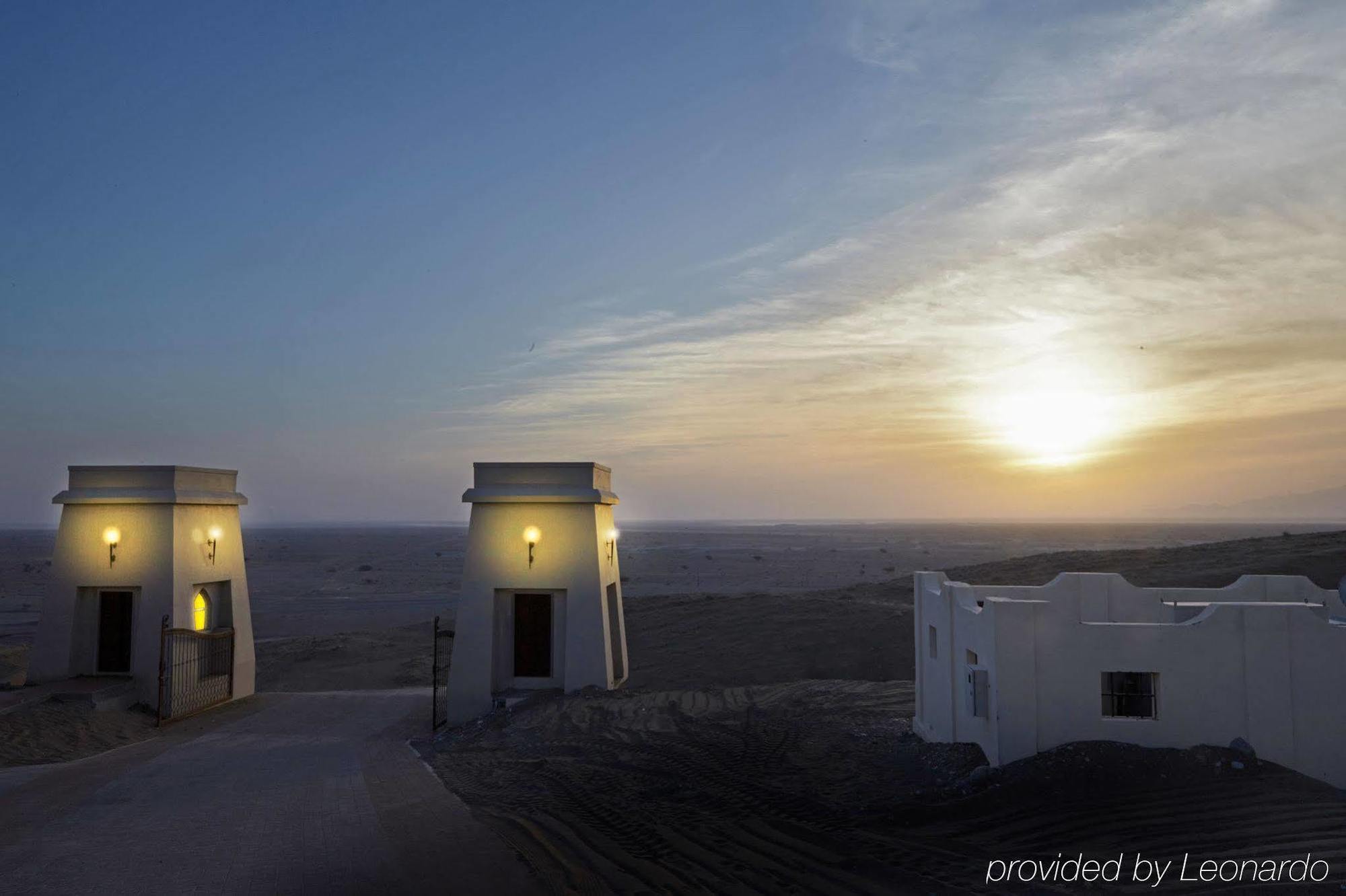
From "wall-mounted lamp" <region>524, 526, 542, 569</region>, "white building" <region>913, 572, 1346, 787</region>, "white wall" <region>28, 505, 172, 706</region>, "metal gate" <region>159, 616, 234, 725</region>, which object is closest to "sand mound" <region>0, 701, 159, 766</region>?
"metal gate" <region>159, 616, 234, 725</region>

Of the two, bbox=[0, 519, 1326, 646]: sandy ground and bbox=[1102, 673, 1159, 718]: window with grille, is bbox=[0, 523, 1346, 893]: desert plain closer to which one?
bbox=[1102, 673, 1159, 718]: window with grille

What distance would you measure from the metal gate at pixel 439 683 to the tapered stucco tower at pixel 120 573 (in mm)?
5145

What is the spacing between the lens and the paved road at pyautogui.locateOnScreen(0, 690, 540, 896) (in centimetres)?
866

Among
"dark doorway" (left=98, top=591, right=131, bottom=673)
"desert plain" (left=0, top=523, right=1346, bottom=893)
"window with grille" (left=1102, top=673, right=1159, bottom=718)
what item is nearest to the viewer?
"desert plain" (left=0, top=523, right=1346, bottom=893)

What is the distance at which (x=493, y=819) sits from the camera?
1046 cm

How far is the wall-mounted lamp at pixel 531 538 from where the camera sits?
1803 cm

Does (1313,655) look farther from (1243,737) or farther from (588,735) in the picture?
(588,735)

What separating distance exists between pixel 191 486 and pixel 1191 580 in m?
29.0

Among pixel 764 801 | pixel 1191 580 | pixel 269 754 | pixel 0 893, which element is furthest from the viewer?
pixel 1191 580

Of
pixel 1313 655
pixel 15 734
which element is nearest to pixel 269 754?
pixel 15 734

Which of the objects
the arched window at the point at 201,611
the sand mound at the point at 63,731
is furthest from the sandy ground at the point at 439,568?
the sand mound at the point at 63,731

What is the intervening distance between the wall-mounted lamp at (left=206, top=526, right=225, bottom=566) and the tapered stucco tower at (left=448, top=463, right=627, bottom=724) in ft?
21.8

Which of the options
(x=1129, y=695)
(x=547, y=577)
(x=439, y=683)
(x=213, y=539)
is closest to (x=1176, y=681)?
(x=1129, y=695)

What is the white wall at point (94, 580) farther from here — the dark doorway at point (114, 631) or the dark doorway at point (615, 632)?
the dark doorway at point (615, 632)
